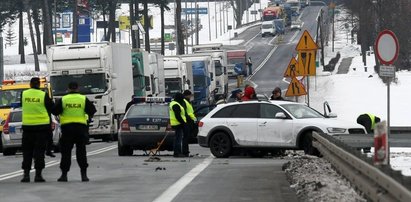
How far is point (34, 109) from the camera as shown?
65.5 feet

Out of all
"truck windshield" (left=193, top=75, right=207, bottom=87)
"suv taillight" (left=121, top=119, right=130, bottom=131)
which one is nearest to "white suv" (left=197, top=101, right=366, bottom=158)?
"suv taillight" (left=121, top=119, right=130, bottom=131)

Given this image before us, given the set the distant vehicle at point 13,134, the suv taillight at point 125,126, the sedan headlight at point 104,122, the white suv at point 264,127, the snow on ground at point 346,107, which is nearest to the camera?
the snow on ground at point 346,107

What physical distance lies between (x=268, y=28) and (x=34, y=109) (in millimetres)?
134274

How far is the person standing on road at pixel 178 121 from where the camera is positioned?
28.9 m

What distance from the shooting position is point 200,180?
19.8 meters

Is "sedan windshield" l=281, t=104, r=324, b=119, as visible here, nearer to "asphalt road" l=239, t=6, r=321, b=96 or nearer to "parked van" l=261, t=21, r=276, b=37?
"asphalt road" l=239, t=6, r=321, b=96

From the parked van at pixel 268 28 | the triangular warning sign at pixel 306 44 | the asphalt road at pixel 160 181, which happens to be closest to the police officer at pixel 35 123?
the asphalt road at pixel 160 181

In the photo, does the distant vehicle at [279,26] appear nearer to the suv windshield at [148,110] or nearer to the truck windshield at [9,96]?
the truck windshield at [9,96]

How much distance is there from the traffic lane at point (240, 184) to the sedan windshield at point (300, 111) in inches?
138

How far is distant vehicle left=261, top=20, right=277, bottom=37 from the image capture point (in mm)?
152375

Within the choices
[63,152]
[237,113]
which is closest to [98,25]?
[237,113]

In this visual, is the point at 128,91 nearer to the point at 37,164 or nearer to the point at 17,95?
the point at 17,95

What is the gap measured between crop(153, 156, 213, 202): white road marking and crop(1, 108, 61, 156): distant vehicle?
32.0ft

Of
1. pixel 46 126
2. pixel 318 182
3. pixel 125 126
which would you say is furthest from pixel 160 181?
pixel 125 126
